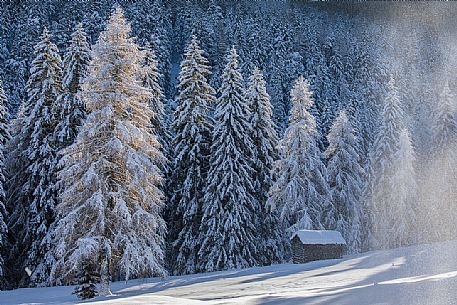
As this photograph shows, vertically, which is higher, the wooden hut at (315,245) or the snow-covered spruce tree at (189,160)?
the snow-covered spruce tree at (189,160)

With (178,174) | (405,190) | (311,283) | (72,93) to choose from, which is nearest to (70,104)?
(72,93)

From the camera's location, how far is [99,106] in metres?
23.2

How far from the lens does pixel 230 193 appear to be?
1332 inches

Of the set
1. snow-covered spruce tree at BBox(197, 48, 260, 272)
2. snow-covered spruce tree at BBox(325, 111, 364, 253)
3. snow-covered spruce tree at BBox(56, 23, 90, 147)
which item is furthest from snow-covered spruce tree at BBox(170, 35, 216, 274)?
snow-covered spruce tree at BBox(325, 111, 364, 253)

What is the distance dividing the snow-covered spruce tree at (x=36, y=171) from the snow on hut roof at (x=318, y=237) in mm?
14872

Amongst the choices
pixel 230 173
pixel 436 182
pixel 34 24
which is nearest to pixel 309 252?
pixel 230 173

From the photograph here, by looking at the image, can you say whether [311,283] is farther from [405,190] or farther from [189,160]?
[405,190]

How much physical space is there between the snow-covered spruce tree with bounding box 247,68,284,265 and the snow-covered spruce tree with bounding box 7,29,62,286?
13865 millimetres

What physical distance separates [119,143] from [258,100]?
17522mm

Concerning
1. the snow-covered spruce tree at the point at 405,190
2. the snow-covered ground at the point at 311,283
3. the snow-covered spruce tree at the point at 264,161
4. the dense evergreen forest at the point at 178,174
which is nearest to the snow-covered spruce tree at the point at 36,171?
the dense evergreen forest at the point at 178,174

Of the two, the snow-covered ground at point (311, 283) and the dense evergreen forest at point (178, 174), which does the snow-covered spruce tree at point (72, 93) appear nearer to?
the dense evergreen forest at point (178, 174)

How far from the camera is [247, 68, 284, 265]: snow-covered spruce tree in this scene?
3644 centimetres

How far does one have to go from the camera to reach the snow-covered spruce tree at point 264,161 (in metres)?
36.4

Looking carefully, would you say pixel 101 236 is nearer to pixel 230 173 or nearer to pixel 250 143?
pixel 230 173
